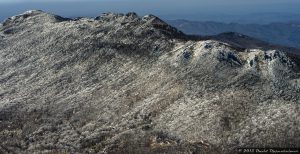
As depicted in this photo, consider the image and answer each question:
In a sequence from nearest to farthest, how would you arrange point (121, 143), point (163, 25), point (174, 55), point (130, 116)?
point (121, 143) < point (130, 116) < point (174, 55) < point (163, 25)

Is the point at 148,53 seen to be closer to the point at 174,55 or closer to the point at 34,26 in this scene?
the point at 174,55

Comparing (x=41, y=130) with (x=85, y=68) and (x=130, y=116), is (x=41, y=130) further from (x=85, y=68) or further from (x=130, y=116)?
(x=85, y=68)

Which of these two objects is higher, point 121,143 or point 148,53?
point 148,53

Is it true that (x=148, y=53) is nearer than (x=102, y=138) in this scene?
No

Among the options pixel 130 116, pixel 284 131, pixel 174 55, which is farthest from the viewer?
pixel 174 55

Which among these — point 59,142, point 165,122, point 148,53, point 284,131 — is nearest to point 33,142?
point 59,142

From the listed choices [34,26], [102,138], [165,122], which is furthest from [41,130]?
[34,26]
